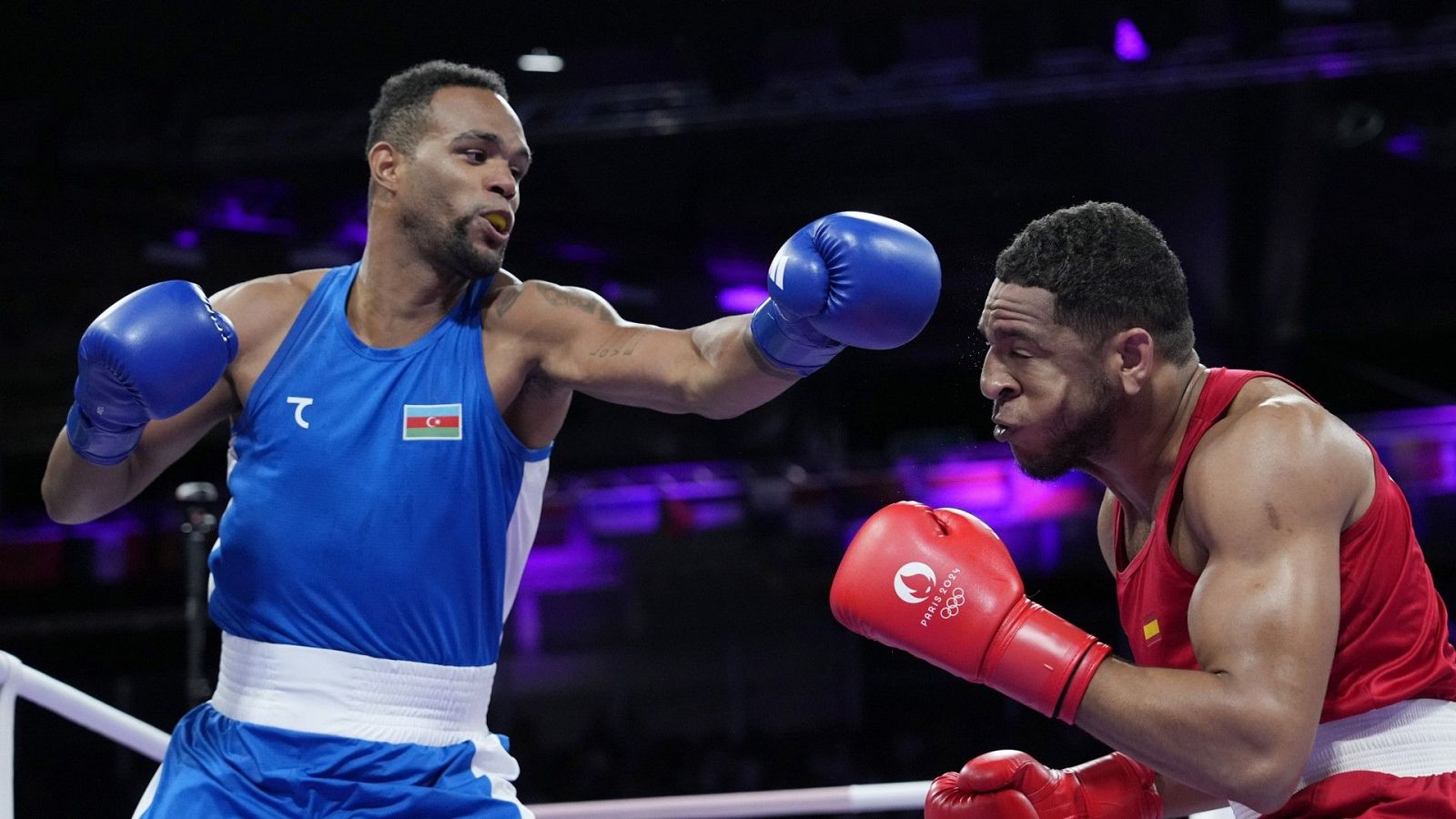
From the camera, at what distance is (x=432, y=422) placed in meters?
2.54

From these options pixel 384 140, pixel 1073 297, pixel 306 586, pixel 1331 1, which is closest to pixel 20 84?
pixel 384 140

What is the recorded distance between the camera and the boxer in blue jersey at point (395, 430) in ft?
7.61

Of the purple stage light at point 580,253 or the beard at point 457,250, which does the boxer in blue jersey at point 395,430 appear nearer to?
the beard at point 457,250

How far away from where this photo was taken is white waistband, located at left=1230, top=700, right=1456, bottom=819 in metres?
1.96

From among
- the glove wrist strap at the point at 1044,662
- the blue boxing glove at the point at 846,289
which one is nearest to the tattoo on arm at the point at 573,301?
the blue boxing glove at the point at 846,289

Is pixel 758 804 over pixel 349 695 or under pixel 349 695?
under

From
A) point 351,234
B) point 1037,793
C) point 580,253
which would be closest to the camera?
point 1037,793

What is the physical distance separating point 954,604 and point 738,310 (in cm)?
734

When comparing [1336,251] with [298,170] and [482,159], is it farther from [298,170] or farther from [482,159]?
[482,159]

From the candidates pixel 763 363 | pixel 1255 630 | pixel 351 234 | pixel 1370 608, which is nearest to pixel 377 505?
pixel 763 363

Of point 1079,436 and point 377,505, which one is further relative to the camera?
point 377,505

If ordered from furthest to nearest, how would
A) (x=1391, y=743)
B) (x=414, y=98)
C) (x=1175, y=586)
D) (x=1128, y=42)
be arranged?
(x=1128, y=42) → (x=414, y=98) → (x=1175, y=586) → (x=1391, y=743)

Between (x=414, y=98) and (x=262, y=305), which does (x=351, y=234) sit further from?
(x=262, y=305)

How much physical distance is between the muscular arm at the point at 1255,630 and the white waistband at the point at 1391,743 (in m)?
0.21
